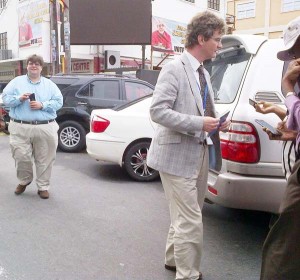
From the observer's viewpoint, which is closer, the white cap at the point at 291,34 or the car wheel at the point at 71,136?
the white cap at the point at 291,34

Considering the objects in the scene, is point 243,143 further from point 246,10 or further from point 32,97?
point 246,10

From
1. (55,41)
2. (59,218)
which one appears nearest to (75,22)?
(55,41)

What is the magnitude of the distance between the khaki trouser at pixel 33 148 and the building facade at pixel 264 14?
2928 centimetres

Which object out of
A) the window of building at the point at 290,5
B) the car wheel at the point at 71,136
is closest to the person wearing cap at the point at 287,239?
the car wheel at the point at 71,136

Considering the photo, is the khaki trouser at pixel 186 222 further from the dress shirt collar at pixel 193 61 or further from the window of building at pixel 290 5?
the window of building at pixel 290 5

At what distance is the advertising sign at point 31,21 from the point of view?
18.4 m

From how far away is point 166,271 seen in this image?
3236 mm

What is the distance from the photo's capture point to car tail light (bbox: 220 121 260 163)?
3197 mm

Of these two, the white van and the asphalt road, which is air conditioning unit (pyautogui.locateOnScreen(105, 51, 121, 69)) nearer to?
the asphalt road

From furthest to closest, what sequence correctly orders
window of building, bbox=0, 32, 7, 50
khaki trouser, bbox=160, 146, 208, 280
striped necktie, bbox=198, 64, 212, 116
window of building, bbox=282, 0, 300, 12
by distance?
window of building, bbox=282, 0, 300, 12, window of building, bbox=0, 32, 7, 50, striped necktie, bbox=198, 64, 212, 116, khaki trouser, bbox=160, 146, 208, 280

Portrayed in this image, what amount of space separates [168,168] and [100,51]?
709 inches

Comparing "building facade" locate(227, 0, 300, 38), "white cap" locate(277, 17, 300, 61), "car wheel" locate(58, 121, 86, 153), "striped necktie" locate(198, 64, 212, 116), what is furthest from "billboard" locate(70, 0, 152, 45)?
"white cap" locate(277, 17, 300, 61)

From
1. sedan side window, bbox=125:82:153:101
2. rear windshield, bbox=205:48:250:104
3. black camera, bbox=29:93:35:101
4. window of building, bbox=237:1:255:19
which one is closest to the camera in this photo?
rear windshield, bbox=205:48:250:104

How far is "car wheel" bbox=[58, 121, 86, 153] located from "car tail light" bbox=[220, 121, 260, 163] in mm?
5776
